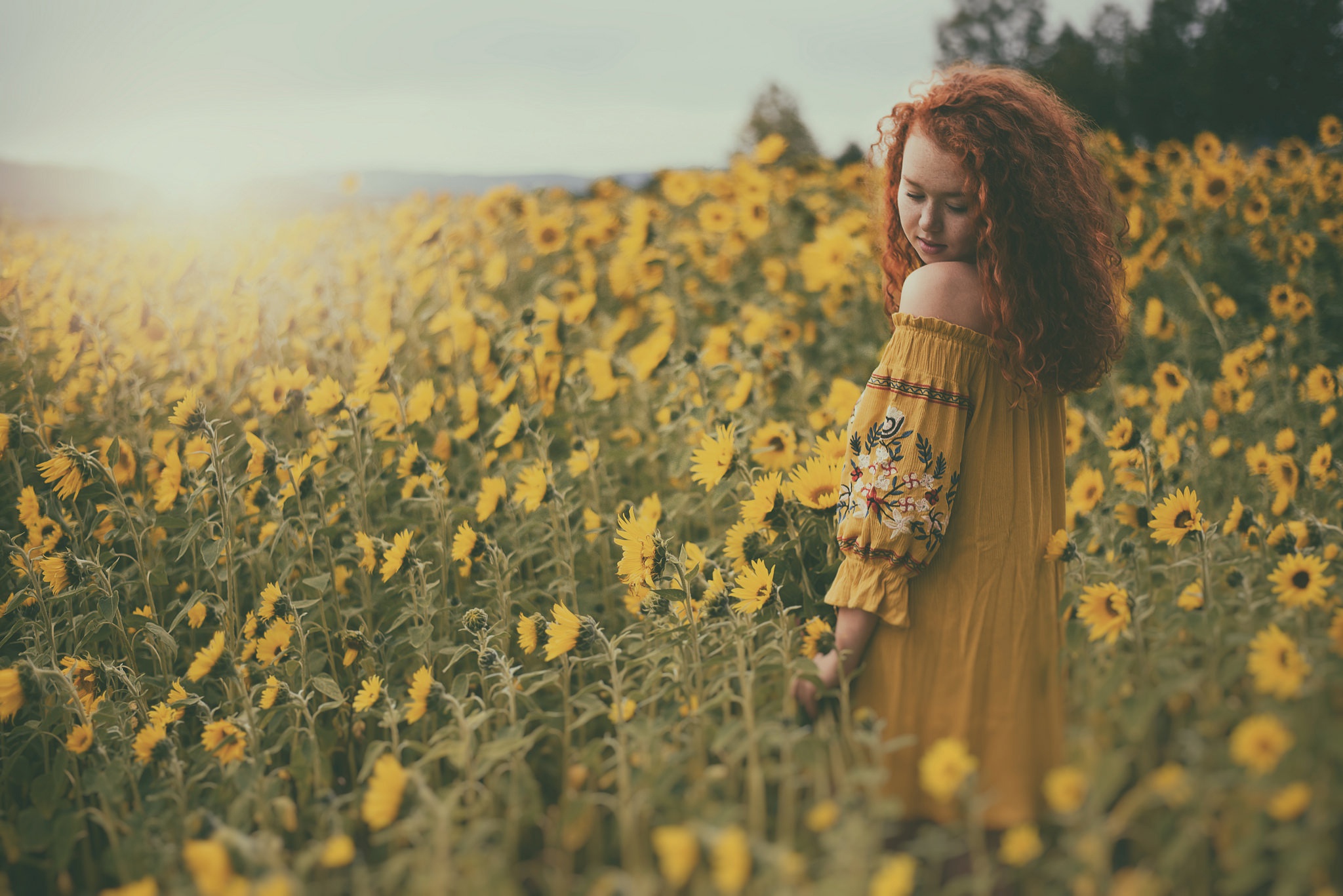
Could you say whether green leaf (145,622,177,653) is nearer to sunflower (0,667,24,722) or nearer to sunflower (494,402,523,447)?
sunflower (0,667,24,722)

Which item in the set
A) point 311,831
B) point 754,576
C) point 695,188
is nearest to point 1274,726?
point 754,576

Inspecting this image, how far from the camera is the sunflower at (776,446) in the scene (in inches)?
92.1

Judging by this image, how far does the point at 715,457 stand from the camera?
1979 millimetres

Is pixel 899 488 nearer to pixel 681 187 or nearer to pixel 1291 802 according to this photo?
pixel 1291 802

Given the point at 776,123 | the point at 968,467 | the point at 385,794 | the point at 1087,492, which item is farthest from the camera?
the point at 776,123

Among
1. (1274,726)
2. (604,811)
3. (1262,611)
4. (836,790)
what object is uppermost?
(1274,726)

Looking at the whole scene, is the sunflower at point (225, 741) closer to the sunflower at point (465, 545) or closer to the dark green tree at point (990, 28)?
the sunflower at point (465, 545)

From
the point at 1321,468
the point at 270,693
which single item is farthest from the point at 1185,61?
the point at 270,693

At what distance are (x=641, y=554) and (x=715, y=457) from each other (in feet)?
0.96

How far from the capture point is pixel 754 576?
1.75m

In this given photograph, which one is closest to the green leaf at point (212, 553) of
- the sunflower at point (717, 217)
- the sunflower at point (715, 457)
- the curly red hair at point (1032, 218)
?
the sunflower at point (715, 457)

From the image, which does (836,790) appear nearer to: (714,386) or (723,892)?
(723,892)

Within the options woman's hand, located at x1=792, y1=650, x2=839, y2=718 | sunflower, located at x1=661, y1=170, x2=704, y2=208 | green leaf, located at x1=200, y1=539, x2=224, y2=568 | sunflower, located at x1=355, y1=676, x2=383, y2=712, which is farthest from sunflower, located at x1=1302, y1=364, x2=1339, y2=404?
sunflower, located at x1=661, y1=170, x2=704, y2=208

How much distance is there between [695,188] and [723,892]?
4981 millimetres
